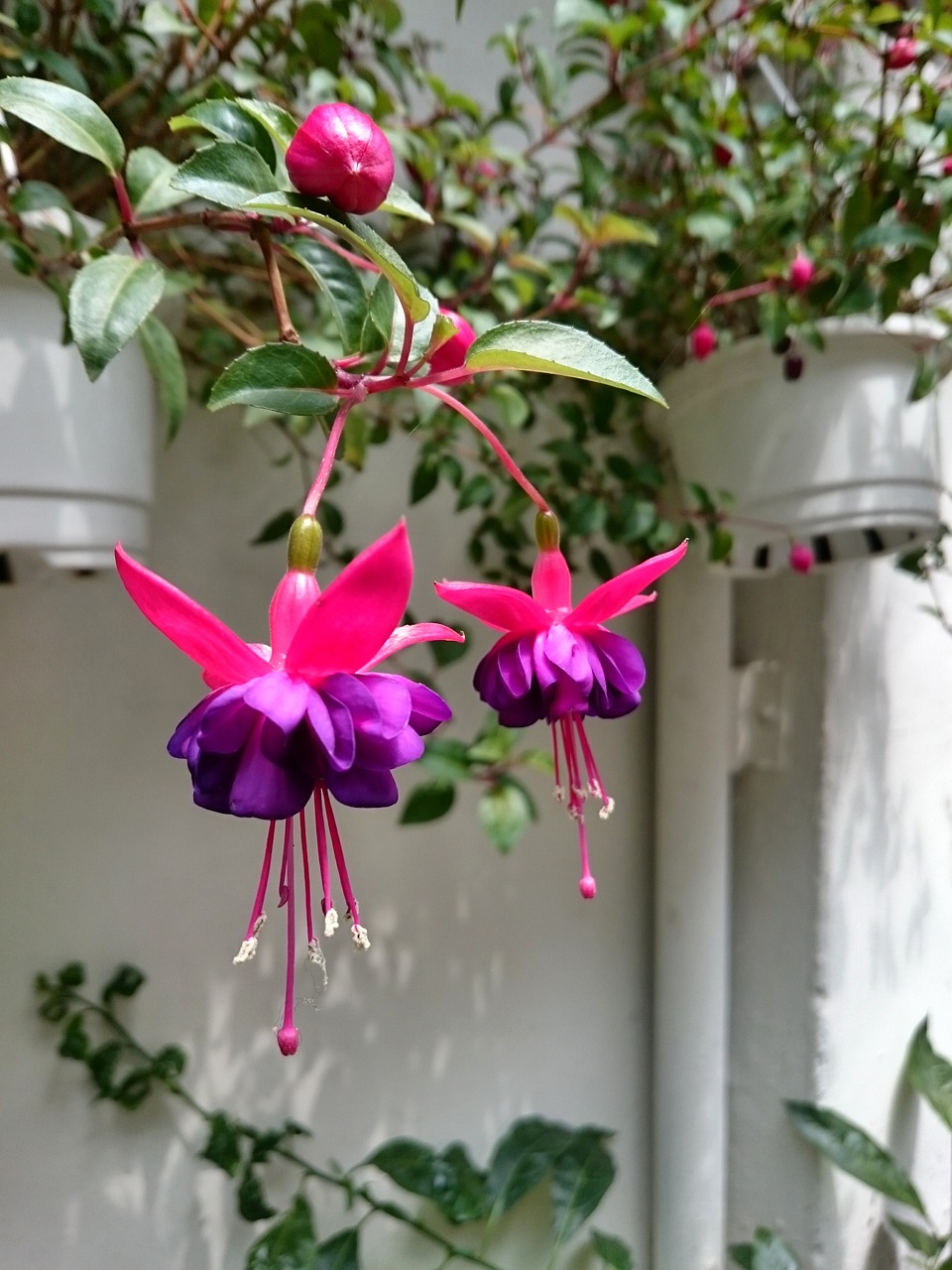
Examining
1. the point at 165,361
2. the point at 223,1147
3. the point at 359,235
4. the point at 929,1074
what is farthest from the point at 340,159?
the point at 929,1074

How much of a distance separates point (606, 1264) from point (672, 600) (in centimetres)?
75

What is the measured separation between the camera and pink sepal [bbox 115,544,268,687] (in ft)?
0.81

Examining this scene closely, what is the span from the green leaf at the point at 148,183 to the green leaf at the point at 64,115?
3 centimetres

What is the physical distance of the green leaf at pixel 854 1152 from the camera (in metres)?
0.89

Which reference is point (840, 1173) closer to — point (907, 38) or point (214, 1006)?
point (214, 1006)

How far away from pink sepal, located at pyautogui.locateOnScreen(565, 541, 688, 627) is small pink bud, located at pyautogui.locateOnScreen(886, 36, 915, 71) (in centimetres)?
57

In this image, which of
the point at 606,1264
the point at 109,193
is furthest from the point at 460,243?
the point at 606,1264

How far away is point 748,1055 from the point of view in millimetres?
1021

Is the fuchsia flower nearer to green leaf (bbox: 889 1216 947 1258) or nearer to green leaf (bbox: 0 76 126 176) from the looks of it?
green leaf (bbox: 0 76 126 176)

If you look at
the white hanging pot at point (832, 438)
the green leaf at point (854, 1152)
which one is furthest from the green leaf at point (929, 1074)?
the white hanging pot at point (832, 438)

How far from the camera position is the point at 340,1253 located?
81 centimetres

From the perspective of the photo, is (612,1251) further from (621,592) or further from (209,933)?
(621,592)

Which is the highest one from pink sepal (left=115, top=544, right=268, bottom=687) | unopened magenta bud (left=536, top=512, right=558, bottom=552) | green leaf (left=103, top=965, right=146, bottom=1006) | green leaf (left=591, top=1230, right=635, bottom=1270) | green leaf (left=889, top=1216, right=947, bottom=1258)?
unopened magenta bud (left=536, top=512, right=558, bottom=552)

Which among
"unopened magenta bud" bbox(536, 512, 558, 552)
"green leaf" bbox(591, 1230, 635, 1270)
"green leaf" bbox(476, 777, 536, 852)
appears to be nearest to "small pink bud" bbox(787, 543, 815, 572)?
"green leaf" bbox(476, 777, 536, 852)
